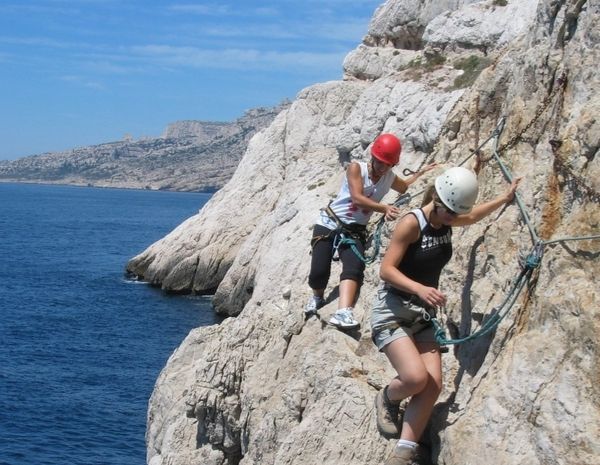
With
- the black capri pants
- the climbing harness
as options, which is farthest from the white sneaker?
the climbing harness

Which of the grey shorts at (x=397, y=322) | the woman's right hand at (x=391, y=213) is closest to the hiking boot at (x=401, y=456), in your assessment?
the grey shorts at (x=397, y=322)

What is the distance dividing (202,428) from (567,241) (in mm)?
5639

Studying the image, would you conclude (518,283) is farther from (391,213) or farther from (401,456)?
(391,213)

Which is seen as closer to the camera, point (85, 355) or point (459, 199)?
point (459, 199)

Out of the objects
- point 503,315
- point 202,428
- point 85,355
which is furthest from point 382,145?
point 85,355

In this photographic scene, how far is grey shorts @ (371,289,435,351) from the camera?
7.80 m

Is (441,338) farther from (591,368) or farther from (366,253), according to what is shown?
(366,253)

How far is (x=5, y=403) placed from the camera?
28.9m

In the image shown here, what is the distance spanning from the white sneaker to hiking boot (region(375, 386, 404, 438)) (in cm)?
179

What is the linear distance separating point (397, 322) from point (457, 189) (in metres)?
1.38

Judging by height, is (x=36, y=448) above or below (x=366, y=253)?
below

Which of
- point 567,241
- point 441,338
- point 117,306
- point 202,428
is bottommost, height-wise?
point 117,306

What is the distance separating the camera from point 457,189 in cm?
747

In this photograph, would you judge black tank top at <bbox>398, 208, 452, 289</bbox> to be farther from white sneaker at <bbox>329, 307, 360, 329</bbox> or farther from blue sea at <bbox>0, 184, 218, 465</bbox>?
blue sea at <bbox>0, 184, 218, 465</bbox>
